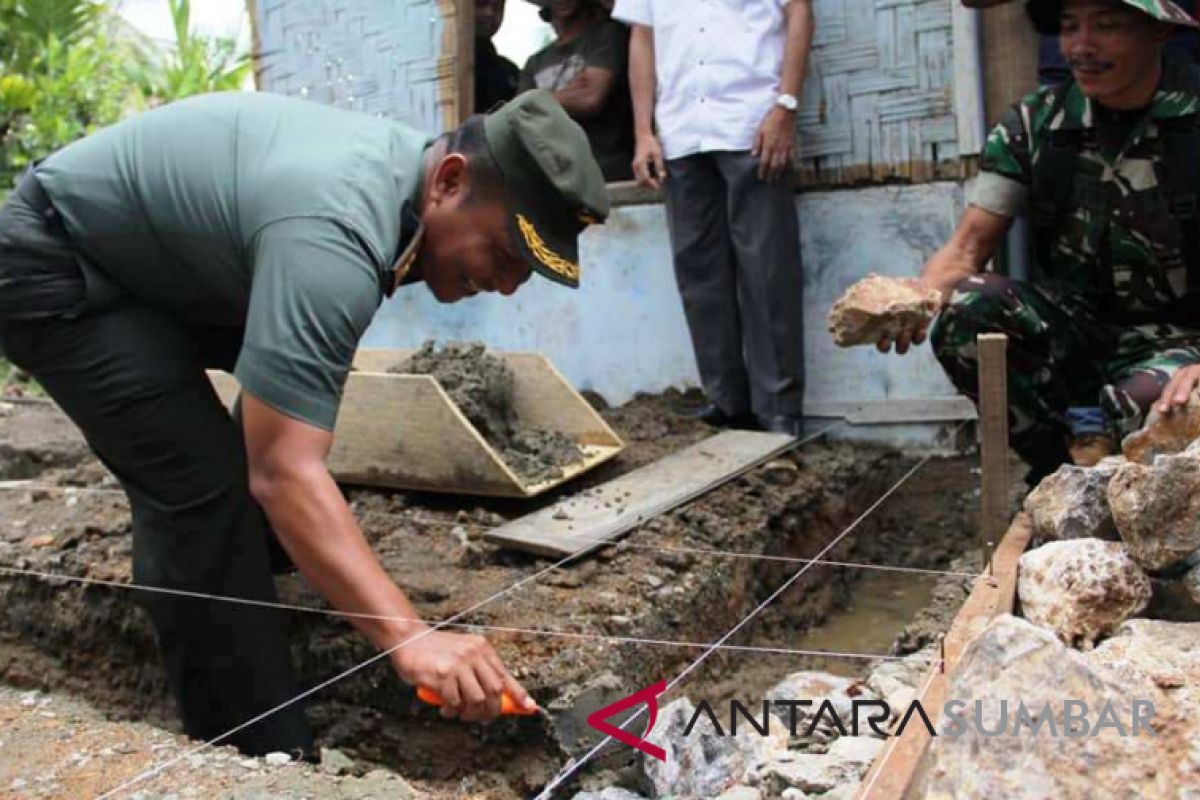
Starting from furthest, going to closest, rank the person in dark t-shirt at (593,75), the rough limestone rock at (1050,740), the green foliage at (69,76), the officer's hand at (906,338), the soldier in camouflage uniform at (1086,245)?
the green foliage at (69,76) → the person in dark t-shirt at (593,75) → the officer's hand at (906,338) → the soldier in camouflage uniform at (1086,245) → the rough limestone rock at (1050,740)

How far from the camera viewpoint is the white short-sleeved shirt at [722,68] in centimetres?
429

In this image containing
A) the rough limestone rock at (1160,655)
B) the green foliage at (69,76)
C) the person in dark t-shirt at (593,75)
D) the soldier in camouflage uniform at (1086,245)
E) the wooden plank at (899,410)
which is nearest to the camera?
the rough limestone rock at (1160,655)

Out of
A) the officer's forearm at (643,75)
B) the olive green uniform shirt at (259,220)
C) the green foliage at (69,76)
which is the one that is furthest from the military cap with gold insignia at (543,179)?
the green foliage at (69,76)

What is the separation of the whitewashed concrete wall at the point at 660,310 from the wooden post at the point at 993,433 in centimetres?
177

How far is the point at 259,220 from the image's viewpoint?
219cm

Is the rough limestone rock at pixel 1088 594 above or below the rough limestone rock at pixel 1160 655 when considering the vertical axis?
above

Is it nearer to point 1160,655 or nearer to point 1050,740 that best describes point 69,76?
point 1160,655

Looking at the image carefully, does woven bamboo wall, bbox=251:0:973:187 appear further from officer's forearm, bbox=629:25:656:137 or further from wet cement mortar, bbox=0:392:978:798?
wet cement mortar, bbox=0:392:978:798

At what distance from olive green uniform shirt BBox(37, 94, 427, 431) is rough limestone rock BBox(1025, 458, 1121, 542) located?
1510 mm

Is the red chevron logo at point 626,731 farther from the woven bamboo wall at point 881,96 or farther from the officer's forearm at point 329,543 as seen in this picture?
the woven bamboo wall at point 881,96

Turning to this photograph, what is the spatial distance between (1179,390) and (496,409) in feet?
7.02

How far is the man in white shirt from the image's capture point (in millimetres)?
4277

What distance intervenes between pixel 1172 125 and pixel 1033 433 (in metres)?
0.91

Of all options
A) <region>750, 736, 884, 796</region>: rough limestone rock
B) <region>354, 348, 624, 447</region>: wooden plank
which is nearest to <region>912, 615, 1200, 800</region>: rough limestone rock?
<region>750, 736, 884, 796</region>: rough limestone rock
